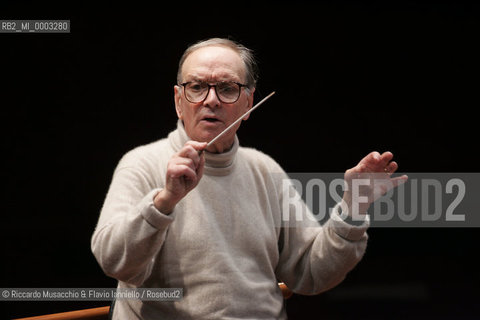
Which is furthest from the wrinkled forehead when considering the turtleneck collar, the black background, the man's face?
the black background

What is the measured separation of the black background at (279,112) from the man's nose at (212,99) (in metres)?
0.60

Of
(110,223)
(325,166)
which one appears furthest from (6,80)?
(325,166)

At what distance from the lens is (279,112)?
6.82 feet

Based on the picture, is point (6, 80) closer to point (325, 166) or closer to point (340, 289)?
point (325, 166)

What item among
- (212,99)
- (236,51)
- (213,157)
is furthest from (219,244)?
(236,51)

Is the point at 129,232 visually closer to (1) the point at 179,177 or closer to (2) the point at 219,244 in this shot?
(1) the point at 179,177

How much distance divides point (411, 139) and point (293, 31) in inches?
23.9

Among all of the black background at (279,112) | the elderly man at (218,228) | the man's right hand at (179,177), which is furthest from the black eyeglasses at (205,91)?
the black background at (279,112)

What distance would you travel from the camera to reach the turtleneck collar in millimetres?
1336

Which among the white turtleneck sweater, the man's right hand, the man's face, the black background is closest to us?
the man's right hand

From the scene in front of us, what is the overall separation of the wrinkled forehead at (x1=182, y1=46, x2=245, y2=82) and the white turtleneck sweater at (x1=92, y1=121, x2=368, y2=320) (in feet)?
0.44

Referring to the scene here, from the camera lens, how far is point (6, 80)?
1.60m

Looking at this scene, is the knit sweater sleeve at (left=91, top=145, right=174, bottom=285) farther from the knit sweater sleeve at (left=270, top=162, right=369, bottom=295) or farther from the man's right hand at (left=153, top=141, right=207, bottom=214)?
the knit sweater sleeve at (left=270, top=162, right=369, bottom=295)

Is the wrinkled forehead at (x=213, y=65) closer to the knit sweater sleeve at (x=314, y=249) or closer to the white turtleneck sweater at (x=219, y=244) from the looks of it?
the white turtleneck sweater at (x=219, y=244)
